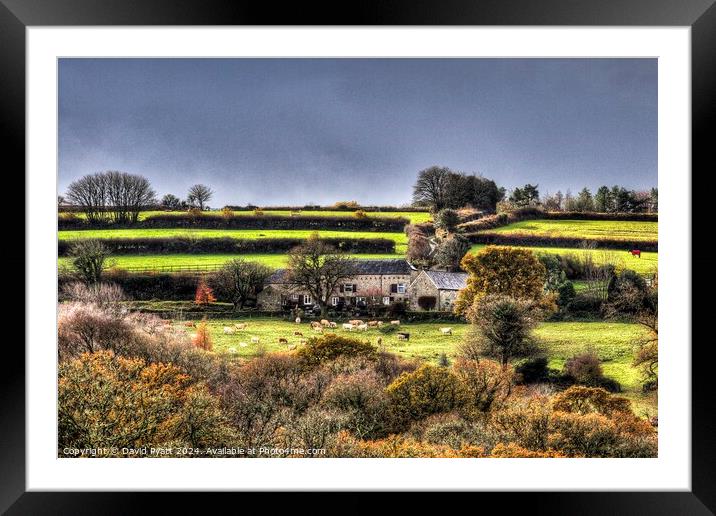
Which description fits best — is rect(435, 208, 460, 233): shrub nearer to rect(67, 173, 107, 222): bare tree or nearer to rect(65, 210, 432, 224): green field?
rect(65, 210, 432, 224): green field

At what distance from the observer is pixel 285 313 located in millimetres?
6621

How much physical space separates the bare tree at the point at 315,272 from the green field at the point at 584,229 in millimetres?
2094

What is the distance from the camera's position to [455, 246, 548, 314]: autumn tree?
258 inches

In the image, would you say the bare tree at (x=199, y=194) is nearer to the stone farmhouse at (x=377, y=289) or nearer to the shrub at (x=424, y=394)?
the stone farmhouse at (x=377, y=289)

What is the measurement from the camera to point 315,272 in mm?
6559

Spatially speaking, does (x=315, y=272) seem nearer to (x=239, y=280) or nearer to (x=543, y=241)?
(x=239, y=280)

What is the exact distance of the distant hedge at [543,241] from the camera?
6.56m

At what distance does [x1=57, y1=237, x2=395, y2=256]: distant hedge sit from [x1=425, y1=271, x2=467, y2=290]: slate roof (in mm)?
640

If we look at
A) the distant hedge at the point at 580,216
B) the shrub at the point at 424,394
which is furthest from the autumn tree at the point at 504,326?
the distant hedge at the point at 580,216

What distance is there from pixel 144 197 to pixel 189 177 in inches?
25.6
